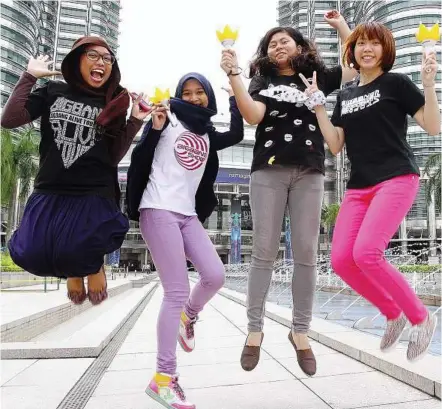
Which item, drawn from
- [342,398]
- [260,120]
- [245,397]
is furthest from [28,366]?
[260,120]

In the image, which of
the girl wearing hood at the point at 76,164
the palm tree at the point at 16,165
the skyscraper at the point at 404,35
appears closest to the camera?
the girl wearing hood at the point at 76,164

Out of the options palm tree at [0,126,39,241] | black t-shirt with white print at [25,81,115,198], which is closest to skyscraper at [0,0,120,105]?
palm tree at [0,126,39,241]

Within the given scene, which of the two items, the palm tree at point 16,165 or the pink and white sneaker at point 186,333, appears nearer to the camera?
the pink and white sneaker at point 186,333

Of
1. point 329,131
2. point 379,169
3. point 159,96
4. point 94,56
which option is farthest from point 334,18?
point 94,56

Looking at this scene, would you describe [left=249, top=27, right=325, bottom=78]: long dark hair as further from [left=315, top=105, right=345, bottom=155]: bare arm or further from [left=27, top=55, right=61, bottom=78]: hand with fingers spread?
[left=27, top=55, right=61, bottom=78]: hand with fingers spread

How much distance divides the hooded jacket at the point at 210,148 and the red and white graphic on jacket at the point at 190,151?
0.07m

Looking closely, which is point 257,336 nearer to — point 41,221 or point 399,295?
point 399,295

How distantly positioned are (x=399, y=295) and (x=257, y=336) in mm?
840

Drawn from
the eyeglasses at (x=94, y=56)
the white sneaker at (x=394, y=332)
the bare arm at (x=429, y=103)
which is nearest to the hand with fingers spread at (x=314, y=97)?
the bare arm at (x=429, y=103)

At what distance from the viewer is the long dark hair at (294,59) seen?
2.61m

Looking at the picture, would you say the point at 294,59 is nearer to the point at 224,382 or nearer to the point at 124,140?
the point at 124,140

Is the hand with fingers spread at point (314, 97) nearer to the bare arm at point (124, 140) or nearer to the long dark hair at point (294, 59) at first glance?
the long dark hair at point (294, 59)

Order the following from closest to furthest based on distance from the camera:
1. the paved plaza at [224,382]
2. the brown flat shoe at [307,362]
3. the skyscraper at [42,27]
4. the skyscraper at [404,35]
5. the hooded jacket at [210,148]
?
the brown flat shoe at [307,362]
the hooded jacket at [210,148]
the paved plaza at [224,382]
the skyscraper at [404,35]
the skyscraper at [42,27]

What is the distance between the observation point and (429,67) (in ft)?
6.77
